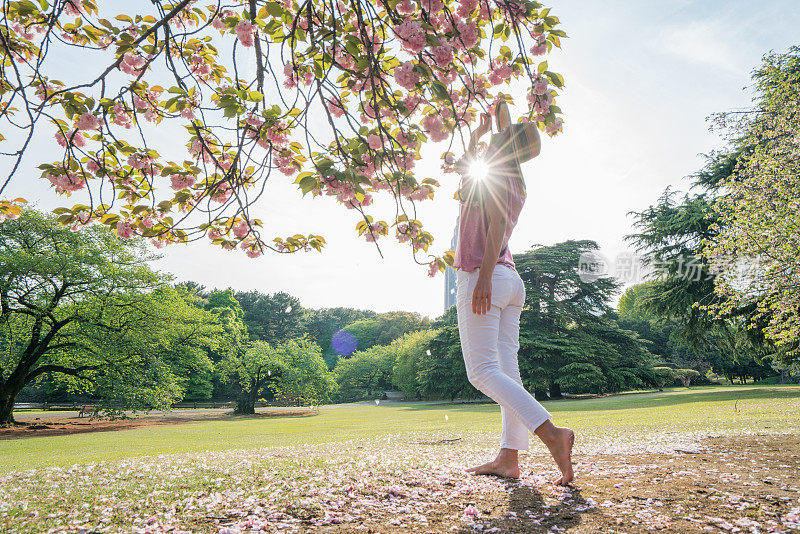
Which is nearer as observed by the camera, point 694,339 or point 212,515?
point 212,515

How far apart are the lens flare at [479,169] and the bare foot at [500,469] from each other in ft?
6.36

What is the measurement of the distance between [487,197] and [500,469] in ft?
6.05

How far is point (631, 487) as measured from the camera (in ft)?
8.22

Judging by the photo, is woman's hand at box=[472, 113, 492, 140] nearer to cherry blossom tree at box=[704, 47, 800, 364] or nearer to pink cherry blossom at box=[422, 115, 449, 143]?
pink cherry blossom at box=[422, 115, 449, 143]

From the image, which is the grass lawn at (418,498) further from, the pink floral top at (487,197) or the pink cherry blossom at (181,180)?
the pink cherry blossom at (181,180)

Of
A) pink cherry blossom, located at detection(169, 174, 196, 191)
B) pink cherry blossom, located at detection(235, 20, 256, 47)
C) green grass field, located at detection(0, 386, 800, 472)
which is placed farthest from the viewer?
green grass field, located at detection(0, 386, 800, 472)

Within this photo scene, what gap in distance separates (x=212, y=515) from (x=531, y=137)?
119 inches

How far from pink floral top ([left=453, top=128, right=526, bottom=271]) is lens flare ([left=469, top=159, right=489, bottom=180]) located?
0.08 ft

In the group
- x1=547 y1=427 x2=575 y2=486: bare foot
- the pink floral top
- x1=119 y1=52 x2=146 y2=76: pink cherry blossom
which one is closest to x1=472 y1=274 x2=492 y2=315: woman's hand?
the pink floral top

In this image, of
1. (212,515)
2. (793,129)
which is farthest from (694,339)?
(212,515)

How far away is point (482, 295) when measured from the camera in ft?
8.61

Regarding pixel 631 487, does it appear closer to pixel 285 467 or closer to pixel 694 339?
pixel 285 467

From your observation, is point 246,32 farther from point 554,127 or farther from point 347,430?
point 347,430

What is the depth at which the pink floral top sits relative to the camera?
268 cm
